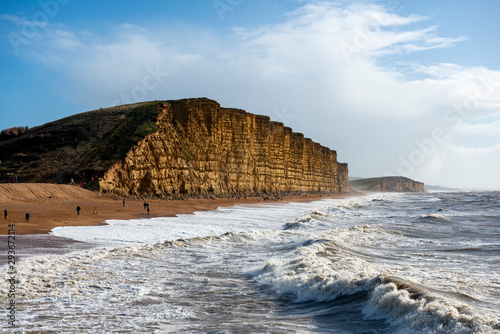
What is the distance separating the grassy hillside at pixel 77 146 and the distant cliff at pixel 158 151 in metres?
0.15

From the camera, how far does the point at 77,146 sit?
56.0 metres

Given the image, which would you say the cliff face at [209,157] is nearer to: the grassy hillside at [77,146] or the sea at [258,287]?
the grassy hillside at [77,146]

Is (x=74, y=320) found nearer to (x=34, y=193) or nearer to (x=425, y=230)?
(x=425, y=230)

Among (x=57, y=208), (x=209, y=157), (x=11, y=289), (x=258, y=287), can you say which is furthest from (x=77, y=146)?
(x=258, y=287)

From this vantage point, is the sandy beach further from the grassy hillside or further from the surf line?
the surf line

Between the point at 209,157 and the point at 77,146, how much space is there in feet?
62.3

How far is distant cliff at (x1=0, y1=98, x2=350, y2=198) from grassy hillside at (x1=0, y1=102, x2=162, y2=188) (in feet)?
0.49

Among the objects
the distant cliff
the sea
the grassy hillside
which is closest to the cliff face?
the distant cliff

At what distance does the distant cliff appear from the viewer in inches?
1818

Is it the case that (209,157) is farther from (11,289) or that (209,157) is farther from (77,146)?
(11,289)

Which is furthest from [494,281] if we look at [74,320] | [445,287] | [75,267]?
[75,267]

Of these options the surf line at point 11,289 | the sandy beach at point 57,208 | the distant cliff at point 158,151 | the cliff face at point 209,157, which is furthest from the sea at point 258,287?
the distant cliff at point 158,151

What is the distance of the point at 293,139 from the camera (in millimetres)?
89875

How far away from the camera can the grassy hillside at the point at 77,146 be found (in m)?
46.3
